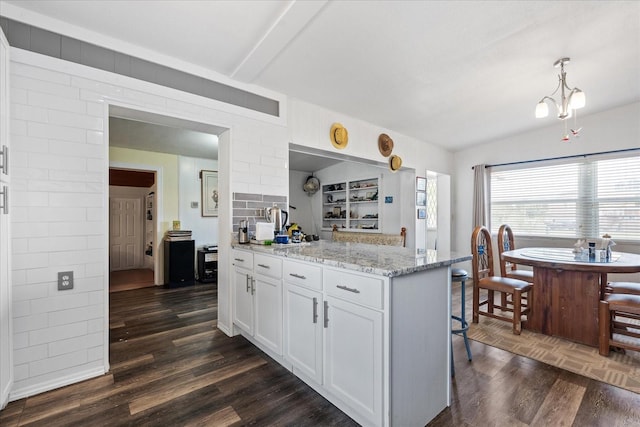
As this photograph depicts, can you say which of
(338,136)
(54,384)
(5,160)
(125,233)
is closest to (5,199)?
(5,160)

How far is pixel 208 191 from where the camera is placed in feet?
17.8

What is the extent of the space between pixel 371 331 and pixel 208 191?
4718mm

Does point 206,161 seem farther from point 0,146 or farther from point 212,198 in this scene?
point 0,146

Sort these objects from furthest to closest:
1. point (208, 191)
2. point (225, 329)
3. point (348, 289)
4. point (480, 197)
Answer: point (208, 191), point (480, 197), point (225, 329), point (348, 289)

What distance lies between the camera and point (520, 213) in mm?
4977

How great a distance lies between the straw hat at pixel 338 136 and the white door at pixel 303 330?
216 cm

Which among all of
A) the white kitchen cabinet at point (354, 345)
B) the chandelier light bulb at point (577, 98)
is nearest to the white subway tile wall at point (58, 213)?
the white kitchen cabinet at point (354, 345)

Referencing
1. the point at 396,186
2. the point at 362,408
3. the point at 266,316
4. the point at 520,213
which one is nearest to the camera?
the point at 362,408

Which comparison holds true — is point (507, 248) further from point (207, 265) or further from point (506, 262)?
point (207, 265)

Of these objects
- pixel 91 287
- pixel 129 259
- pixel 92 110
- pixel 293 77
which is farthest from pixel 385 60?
pixel 129 259

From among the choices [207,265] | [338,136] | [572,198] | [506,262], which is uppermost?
[338,136]

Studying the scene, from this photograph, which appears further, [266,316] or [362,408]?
[266,316]

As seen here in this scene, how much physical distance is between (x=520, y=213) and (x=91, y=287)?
5.86m

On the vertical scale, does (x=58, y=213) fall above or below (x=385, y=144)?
A: below
